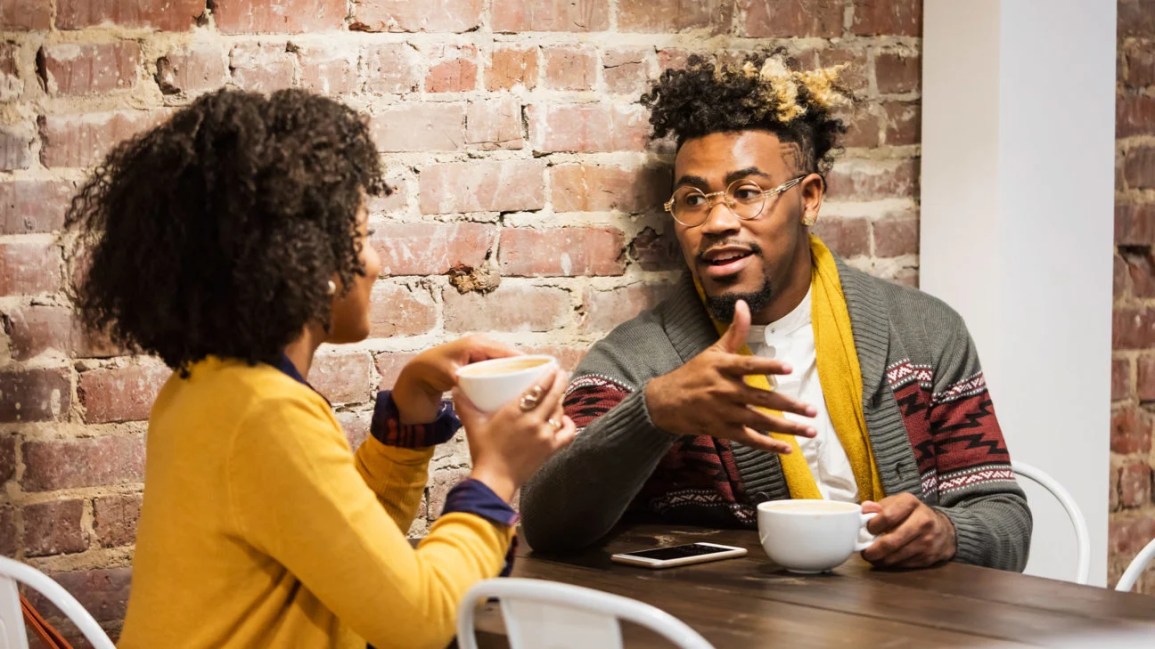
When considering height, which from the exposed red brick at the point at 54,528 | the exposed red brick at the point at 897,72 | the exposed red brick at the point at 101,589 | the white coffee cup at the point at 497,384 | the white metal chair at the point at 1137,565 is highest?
the exposed red brick at the point at 897,72

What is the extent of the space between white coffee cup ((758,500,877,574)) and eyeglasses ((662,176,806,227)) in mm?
702

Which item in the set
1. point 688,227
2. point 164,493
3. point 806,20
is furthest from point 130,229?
point 806,20

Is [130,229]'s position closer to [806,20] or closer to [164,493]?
[164,493]

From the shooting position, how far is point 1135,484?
2855 mm

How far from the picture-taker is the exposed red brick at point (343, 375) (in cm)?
218

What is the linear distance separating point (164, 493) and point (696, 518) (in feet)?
3.34

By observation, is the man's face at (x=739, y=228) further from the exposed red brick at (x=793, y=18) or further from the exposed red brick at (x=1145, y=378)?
the exposed red brick at (x=1145, y=378)

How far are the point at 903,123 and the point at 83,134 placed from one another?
5.01ft

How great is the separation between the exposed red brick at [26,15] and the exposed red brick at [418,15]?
47 cm

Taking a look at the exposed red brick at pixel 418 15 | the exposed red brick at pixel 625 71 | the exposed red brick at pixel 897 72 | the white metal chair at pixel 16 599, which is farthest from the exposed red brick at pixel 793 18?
the white metal chair at pixel 16 599

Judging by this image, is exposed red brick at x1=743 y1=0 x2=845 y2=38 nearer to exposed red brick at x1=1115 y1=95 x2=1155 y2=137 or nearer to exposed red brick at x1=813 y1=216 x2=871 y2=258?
exposed red brick at x1=813 y1=216 x2=871 y2=258

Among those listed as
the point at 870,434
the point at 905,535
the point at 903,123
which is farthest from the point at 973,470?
the point at 903,123

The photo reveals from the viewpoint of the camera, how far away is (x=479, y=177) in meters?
2.26

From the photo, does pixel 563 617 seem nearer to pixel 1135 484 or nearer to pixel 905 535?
pixel 905 535
